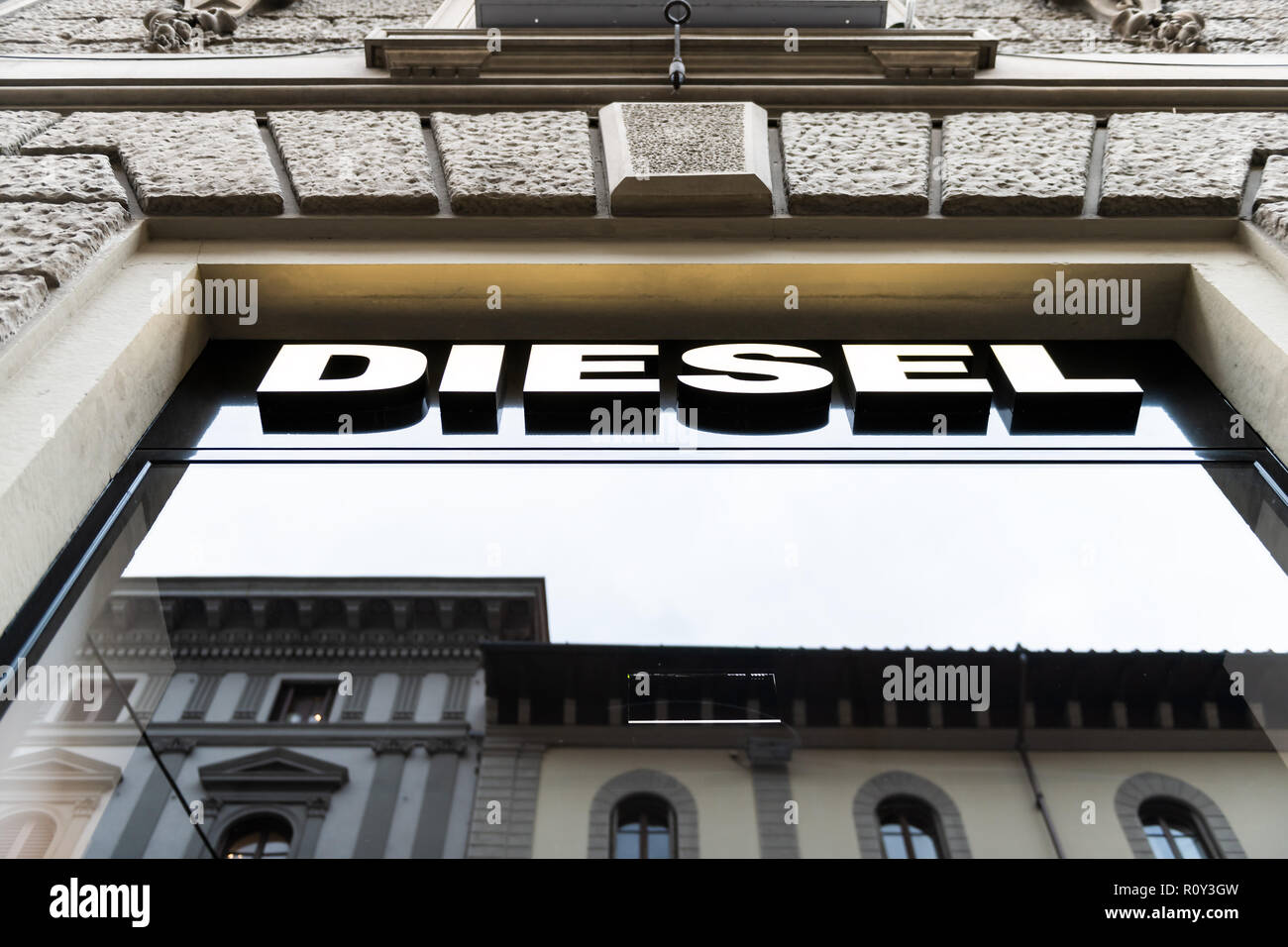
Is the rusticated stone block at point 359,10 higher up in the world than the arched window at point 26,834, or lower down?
higher up

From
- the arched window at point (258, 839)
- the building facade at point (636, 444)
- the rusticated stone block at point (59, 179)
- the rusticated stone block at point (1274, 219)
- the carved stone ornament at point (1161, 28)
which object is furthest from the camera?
the carved stone ornament at point (1161, 28)

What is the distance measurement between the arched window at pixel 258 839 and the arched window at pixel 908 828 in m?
1.48

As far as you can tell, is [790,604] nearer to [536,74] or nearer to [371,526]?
[371,526]

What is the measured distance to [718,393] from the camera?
390 cm

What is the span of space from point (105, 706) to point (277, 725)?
1.74ft

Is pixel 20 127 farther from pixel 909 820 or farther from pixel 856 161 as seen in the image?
pixel 909 820

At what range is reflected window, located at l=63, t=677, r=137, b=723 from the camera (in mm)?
2895

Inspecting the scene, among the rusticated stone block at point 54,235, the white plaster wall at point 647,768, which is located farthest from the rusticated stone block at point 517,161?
the white plaster wall at point 647,768

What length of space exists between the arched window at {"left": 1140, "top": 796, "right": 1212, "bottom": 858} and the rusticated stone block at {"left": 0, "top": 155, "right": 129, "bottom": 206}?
4238 millimetres

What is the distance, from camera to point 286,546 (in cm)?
343

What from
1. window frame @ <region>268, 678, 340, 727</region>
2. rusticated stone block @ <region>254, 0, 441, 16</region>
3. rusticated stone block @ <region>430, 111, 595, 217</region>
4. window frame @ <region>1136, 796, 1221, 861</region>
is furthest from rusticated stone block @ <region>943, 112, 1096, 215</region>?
rusticated stone block @ <region>254, 0, 441, 16</region>

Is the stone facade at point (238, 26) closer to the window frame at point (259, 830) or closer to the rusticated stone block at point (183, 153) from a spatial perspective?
the rusticated stone block at point (183, 153)

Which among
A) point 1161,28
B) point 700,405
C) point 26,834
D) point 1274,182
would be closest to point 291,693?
point 26,834

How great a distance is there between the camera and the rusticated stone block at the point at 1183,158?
13.9 ft
